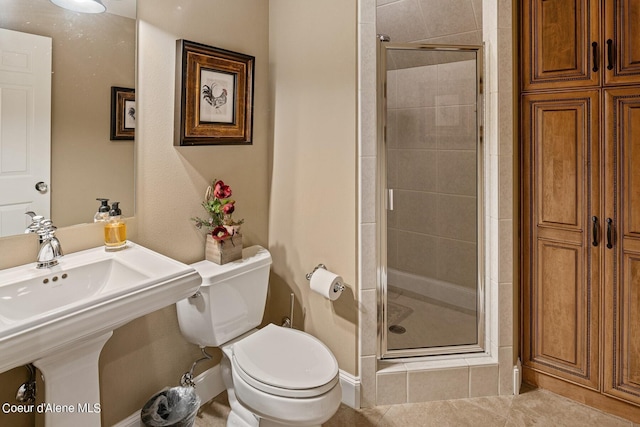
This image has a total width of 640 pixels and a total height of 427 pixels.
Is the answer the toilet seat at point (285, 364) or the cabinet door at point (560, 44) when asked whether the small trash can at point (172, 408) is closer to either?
the toilet seat at point (285, 364)

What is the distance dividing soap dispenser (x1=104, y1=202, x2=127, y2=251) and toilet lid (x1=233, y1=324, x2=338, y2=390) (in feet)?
2.23

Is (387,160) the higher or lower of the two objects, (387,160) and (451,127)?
the lower

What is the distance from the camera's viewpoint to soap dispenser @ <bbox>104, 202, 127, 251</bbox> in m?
1.63

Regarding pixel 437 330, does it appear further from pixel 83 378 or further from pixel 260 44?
pixel 260 44

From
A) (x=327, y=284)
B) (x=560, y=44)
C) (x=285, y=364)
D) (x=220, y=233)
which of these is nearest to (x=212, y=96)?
(x=220, y=233)

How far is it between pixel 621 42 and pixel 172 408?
2741 mm

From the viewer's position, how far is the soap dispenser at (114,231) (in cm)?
163

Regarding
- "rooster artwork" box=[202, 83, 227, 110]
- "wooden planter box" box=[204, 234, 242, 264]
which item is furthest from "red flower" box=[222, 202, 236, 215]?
"rooster artwork" box=[202, 83, 227, 110]

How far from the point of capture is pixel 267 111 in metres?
2.35

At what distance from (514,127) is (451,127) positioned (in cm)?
32

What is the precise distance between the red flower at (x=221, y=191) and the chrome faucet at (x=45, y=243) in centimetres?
73

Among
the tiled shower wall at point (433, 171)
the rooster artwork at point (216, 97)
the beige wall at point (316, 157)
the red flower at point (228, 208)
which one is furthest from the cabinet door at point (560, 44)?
the red flower at point (228, 208)

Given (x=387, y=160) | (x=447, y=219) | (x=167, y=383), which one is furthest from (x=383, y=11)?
(x=167, y=383)

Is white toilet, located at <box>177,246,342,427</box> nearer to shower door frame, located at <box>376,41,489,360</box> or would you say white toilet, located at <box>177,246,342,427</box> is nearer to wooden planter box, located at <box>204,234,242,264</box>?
wooden planter box, located at <box>204,234,242,264</box>
